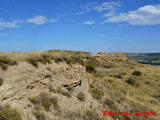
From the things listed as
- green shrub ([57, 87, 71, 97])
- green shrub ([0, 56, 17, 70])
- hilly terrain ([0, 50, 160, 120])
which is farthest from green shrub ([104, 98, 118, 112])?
green shrub ([0, 56, 17, 70])

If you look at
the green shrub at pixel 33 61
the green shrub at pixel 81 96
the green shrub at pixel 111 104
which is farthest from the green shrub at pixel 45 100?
the green shrub at pixel 111 104

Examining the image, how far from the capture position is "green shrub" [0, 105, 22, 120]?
21.1 ft

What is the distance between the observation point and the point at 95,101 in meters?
12.6

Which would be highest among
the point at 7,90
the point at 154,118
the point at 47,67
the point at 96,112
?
the point at 47,67

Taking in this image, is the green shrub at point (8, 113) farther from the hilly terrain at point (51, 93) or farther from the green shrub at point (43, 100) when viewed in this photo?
the green shrub at point (43, 100)

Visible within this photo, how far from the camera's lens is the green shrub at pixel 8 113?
6.44 meters

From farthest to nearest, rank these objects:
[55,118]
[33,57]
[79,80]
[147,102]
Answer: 1. [147,102]
2. [79,80]
3. [33,57]
4. [55,118]

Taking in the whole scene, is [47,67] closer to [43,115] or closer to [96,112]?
[43,115]

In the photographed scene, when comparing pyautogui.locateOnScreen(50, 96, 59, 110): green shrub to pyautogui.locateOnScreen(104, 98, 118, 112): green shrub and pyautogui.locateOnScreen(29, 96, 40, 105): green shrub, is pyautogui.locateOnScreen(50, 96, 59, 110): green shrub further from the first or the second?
pyautogui.locateOnScreen(104, 98, 118, 112): green shrub

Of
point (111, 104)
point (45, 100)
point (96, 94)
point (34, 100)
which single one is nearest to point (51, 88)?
point (45, 100)

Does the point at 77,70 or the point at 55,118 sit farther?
the point at 77,70

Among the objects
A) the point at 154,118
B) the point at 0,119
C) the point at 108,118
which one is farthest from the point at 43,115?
the point at 154,118

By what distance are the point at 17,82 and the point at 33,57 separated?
8.98 feet

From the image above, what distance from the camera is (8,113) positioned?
21.6 feet
